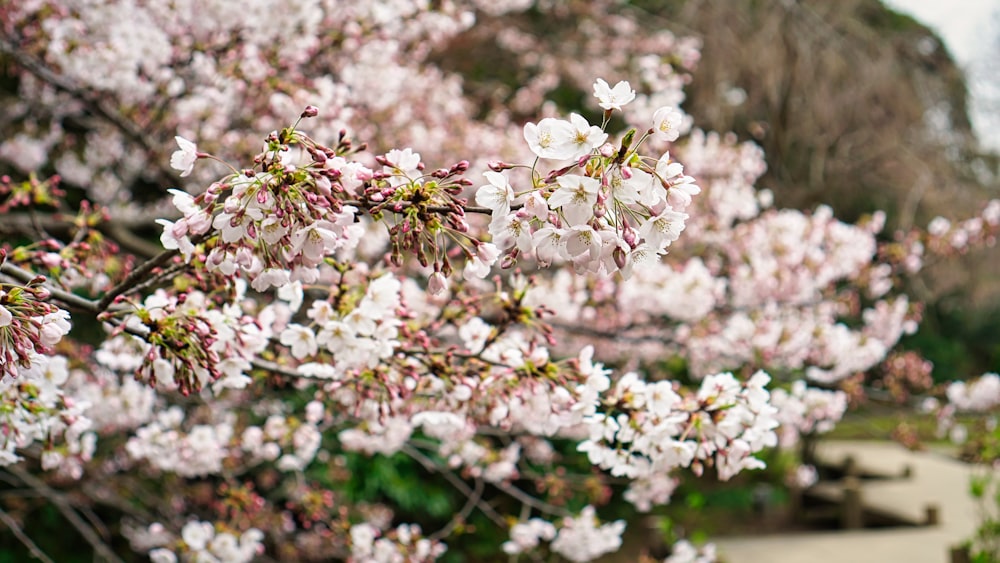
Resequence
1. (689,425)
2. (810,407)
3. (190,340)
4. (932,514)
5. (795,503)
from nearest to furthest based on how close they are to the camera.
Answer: (190,340) → (689,425) → (810,407) → (932,514) → (795,503)

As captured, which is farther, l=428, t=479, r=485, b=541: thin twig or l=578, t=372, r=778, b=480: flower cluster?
l=428, t=479, r=485, b=541: thin twig

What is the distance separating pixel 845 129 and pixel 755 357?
4134 millimetres

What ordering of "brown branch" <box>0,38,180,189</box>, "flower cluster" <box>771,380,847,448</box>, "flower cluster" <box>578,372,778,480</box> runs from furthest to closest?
"flower cluster" <box>771,380,847,448</box> < "brown branch" <box>0,38,180,189</box> < "flower cluster" <box>578,372,778,480</box>

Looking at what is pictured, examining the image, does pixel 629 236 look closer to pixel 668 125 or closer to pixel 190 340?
pixel 668 125

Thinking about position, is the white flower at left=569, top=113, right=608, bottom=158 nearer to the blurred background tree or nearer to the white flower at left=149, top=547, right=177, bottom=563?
the white flower at left=149, top=547, right=177, bottom=563

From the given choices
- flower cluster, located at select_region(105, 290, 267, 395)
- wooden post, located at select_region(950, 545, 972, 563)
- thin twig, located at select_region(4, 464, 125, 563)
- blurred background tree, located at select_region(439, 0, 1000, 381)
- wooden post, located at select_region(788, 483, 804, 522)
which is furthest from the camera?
wooden post, located at select_region(788, 483, 804, 522)

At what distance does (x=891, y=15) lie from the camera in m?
8.91

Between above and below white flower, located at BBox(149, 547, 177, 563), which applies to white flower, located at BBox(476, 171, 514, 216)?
above

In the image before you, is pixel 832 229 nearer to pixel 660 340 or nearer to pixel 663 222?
pixel 660 340

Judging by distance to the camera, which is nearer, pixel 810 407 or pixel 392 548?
pixel 392 548

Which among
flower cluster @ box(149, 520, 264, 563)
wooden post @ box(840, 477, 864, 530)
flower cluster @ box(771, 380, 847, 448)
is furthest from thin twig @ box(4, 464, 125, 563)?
wooden post @ box(840, 477, 864, 530)

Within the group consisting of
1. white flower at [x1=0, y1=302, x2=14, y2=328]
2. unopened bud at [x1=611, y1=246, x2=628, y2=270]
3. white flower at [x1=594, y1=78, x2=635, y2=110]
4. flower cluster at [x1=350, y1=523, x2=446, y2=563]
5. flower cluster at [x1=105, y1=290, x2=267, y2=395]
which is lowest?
flower cluster at [x1=350, y1=523, x2=446, y2=563]

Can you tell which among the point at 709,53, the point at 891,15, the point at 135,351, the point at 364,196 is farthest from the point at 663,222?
the point at 891,15

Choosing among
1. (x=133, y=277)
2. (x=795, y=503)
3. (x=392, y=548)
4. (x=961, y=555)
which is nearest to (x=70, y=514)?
→ (x=392, y=548)
